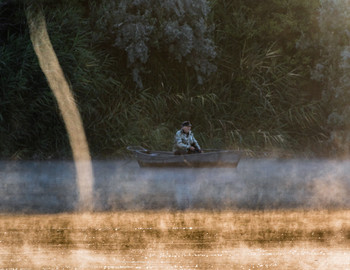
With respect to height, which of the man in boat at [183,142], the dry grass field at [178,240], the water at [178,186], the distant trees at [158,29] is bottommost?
the dry grass field at [178,240]

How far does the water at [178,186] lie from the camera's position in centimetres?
1055

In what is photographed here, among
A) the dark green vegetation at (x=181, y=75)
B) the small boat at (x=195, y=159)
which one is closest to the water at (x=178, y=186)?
the small boat at (x=195, y=159)

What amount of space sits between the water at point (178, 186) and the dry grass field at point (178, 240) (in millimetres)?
844

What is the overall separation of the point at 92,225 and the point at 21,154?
11232mm

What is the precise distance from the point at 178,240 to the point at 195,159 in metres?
8.66

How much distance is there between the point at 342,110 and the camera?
835 inches

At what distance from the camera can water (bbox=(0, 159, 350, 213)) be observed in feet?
34.6

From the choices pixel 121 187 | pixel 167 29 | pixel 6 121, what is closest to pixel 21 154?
pixel 6 121

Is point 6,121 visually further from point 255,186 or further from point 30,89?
point 255,186

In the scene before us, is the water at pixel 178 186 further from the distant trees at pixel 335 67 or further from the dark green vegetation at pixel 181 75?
the distant trees at pixel 335 67

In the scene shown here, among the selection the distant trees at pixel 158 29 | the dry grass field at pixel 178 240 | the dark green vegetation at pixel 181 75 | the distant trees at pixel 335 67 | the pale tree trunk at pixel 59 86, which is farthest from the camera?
the distant trees at pixel 335 67

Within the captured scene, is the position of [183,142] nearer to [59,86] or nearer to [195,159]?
[195,159]

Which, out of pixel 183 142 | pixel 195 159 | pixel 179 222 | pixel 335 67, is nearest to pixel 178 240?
pixel 179 222

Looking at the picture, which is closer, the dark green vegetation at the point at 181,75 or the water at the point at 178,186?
the water at the point at 178,186
